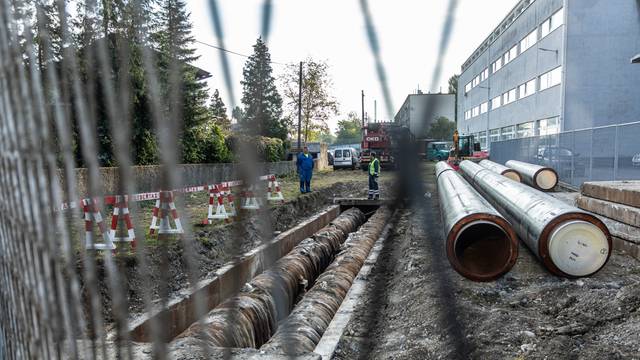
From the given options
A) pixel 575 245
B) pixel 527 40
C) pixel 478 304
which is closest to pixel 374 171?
pixel 478 304

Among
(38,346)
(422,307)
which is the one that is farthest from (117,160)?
(422,307)

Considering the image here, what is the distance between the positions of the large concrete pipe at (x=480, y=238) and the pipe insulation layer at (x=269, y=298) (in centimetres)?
143

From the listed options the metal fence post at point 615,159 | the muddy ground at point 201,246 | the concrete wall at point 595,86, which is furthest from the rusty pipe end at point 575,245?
the concrete wall at point 595,86

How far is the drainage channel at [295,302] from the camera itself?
1.67 metres

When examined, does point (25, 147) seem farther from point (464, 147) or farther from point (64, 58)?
point (464, 147)

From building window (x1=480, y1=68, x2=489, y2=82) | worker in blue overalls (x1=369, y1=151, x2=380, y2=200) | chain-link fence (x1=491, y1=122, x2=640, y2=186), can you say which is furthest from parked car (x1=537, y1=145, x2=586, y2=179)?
building window (x1=480, y1=68, x2=489, y2=82)

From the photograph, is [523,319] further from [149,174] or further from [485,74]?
[149,174]

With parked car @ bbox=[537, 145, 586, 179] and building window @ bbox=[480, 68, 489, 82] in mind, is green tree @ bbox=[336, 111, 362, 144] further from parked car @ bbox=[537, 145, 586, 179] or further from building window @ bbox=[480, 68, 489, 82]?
parked car @ bbox=[537, 145, 586, 179]

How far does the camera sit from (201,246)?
673cm

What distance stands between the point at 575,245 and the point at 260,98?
4.34m

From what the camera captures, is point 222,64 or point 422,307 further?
point 422,307

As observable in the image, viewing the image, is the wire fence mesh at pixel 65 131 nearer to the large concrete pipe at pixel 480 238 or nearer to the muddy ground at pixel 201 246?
the muddy ground at pixel 201 246

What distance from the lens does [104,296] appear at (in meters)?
4.25

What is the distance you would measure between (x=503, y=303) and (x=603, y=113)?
18338 mm
